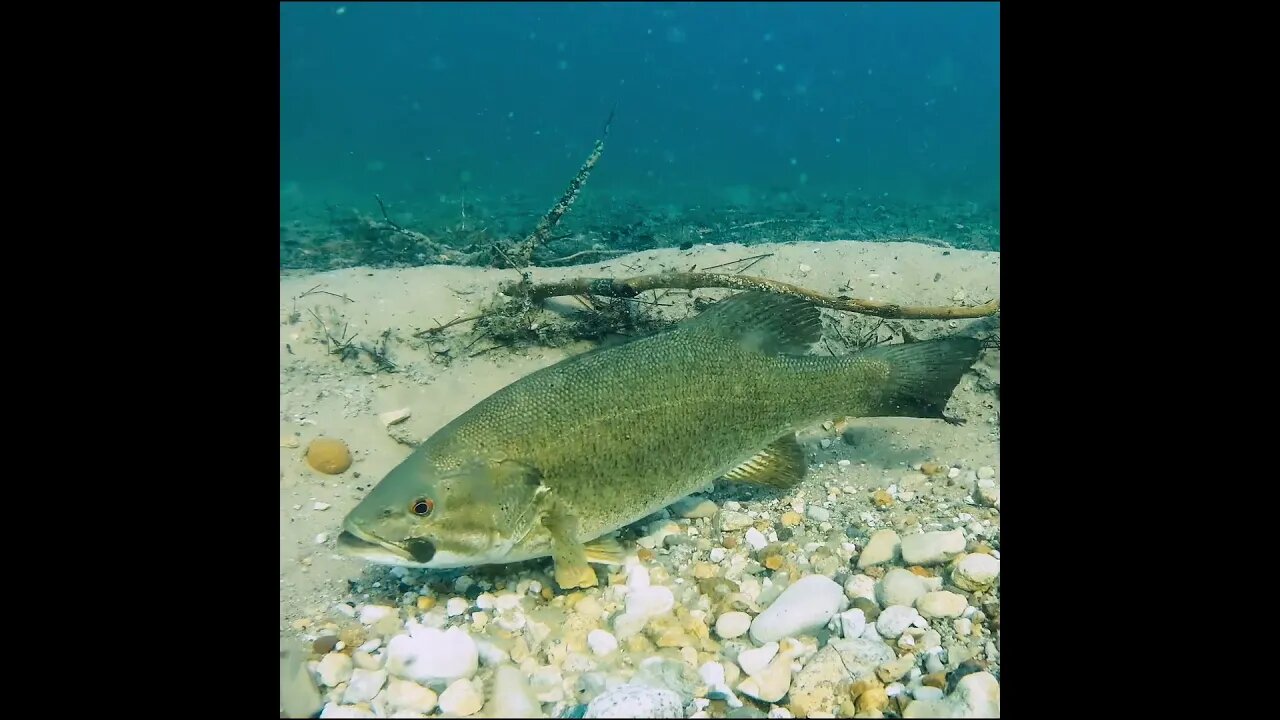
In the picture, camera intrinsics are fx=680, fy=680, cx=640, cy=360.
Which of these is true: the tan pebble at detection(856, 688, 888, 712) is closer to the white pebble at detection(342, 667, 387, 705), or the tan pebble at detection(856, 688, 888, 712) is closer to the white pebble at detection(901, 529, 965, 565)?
the white pebble at detection(901, 529, 965, 565)

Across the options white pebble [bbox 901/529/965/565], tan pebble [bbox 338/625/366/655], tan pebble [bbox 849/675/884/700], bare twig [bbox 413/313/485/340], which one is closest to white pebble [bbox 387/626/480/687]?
tan pebble [bbox 338/625/366/655]

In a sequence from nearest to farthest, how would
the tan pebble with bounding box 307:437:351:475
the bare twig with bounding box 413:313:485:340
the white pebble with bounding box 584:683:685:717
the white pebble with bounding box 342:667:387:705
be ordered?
1. the white pebble with bounding box 584:683:685:717
2. the white pebble with bounding box 342:667:387:705
3. the tan pebble with bounding box 307:437:351:475
4. the bare twig with bounding box 413:313:485:340

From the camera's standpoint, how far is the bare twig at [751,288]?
4934 mm

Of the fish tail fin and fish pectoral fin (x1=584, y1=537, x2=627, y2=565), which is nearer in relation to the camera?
fish pectoral fin (x1=584, y1=537, x2=627, y2=565)

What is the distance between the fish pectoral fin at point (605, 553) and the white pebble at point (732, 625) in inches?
23.7

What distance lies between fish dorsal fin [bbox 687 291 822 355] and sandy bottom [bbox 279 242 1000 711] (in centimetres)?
89

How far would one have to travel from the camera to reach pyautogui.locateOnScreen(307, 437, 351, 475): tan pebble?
4.11 metres

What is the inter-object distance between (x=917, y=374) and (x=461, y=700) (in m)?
2.74

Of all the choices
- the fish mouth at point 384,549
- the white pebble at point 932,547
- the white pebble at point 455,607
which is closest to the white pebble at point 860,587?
the white pebble at point 932,547

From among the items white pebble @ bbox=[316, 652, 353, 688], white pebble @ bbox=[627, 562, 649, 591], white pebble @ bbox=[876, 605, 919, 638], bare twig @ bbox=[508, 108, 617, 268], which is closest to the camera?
Result: white pebble @ bbox=[316, 652, 353, 688]

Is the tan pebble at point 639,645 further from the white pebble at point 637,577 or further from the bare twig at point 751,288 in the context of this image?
the bare twig at point 751,288

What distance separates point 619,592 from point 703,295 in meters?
3.08

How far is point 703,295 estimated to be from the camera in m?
5.59
